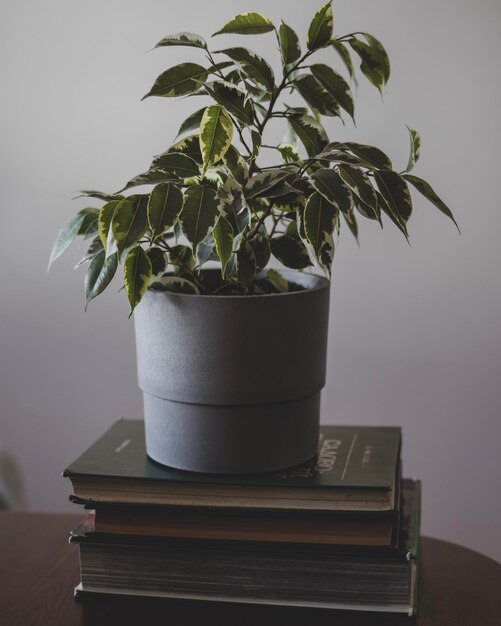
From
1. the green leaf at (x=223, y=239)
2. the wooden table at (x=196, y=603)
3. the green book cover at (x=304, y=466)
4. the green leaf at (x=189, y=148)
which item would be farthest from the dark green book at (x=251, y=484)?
the green leaf at (x=189, y=148)

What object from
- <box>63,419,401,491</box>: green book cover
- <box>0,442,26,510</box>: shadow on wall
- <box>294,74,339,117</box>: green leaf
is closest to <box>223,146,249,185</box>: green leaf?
<box>294,74,339,117</box>: green leaf

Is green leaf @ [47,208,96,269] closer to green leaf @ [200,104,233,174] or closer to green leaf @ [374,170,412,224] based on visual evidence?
green leaf @ [200,104,233,174]

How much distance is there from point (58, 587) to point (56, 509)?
1150mm

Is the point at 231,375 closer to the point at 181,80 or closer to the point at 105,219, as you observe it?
the point at 105,219

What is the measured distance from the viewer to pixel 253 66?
2.87 feet

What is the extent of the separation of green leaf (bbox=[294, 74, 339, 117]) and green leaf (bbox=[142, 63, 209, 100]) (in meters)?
0.10

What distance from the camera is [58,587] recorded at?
2.98ft

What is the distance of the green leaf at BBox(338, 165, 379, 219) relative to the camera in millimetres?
780

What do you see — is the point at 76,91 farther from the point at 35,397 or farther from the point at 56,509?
the point at 56,509

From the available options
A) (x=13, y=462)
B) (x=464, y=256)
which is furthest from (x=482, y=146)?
(x=13, y=462)

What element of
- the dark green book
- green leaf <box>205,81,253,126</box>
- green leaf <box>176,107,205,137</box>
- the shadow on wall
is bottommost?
the shadow on wall

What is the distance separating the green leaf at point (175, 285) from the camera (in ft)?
2.97

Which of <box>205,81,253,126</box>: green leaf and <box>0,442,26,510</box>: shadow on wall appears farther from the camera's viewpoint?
<box>0,442,26,510</box>: shadow on wall

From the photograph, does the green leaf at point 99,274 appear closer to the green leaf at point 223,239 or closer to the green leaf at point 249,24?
the green leaf at point 223,239
